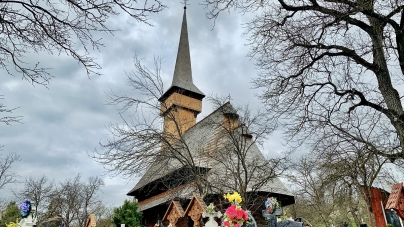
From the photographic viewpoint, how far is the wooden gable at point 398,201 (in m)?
7.99

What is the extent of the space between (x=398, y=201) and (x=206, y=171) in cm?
1021

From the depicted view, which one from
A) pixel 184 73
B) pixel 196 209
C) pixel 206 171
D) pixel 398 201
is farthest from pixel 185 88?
pixel 398 201

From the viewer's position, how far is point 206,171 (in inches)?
677

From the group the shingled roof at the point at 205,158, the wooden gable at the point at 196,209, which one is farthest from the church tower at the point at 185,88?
the wooden gable at the point at 196,209

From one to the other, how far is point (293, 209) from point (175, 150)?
21.6 meters

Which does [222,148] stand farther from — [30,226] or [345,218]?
[345,218]

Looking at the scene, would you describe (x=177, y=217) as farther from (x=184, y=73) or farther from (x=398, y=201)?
(x=184, y=73)

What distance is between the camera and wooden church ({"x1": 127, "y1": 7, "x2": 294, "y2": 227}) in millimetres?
14016

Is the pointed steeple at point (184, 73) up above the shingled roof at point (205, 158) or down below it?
above

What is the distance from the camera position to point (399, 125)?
702 cm

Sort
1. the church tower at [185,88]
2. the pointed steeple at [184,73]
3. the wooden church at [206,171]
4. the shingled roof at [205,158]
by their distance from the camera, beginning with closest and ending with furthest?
1. the wooden church at [206,171]
2. the shingled roof at [205,158]
3. the church tower at [185,88]
4. the pointed steeple at [184,73]

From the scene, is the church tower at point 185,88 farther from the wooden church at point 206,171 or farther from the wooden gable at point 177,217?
the wooden gable at point 177,217

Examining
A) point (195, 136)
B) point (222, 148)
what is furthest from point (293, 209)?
point (222, 148)

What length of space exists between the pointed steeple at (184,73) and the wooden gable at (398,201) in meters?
23.6
